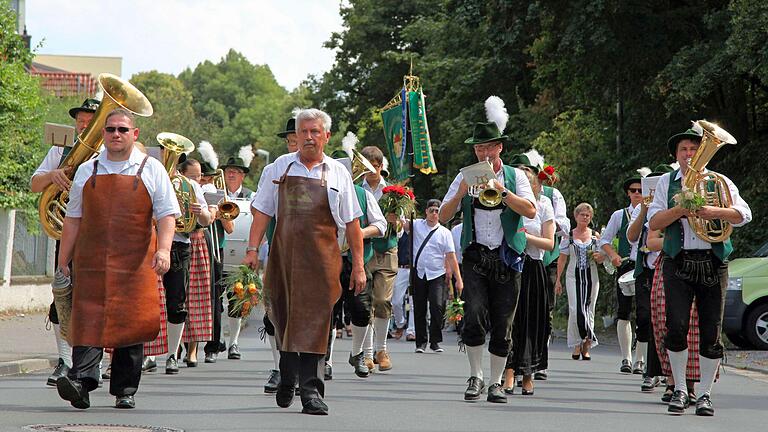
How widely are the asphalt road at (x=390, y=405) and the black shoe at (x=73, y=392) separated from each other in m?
0.09

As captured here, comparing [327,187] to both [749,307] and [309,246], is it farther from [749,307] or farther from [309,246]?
[749,307]

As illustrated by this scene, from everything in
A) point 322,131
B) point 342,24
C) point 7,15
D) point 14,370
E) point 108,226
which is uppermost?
point 342,24

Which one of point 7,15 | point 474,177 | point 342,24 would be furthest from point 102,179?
point 342,24

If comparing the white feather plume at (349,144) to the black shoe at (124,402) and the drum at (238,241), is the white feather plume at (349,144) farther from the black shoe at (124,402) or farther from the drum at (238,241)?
the drum at (238,241)

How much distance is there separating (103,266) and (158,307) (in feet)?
1.79

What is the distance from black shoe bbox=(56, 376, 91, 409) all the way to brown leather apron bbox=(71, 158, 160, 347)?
33 centimetres

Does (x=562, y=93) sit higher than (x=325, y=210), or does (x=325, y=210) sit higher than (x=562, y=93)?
(x=562, y=93)

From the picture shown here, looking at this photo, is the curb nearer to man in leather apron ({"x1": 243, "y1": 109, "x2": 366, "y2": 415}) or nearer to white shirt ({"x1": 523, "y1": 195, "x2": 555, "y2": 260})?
man in leather apron ({"x1": 243, "y1": 109, "x2": 366, "y2": 415})

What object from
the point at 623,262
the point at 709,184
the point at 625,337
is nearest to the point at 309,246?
the point at 709,184

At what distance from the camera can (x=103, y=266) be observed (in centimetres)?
1033

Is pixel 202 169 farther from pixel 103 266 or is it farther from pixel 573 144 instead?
pixel 573 144

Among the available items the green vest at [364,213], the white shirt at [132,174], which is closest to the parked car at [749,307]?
the green vest at [364,213]

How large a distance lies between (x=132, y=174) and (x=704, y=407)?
14.8 feet

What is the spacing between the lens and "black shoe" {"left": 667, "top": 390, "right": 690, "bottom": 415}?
452 inches
